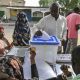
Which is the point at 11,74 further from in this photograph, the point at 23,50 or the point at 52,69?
the point at 23,50

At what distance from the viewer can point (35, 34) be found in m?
5.21

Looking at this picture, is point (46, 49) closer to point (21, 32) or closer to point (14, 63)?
point (14, 63)

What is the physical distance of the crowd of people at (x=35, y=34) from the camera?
380 centimetres

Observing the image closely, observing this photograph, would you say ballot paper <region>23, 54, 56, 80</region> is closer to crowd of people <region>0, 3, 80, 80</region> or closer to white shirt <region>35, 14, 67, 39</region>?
crowd of people <region>0, 3, 80, 80</region>

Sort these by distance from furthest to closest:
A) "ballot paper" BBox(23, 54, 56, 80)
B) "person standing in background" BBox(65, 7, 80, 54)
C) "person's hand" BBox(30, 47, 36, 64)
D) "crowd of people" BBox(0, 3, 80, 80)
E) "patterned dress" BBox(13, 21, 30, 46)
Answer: "person standing in background" BBox(65, 7, 80, 54), "patterned dress" BBox(13, 21, 30, 46), "person's hand" BBox(30, 47, 36, 64), "ballot paper" BBox(23, 54, 56, 80), "crowd of people" BBox(0, 3, 80, 80)

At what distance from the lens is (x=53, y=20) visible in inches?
241

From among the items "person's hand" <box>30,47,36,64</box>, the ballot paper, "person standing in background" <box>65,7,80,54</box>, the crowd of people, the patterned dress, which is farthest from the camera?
"person standing in background" <box>65,7,80,54</box>

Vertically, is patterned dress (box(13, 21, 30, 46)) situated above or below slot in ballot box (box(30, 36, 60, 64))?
below

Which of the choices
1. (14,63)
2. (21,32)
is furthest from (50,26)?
(14,63)

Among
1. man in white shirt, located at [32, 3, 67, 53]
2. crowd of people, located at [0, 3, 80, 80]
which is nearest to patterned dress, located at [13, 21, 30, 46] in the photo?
crowd of people, located at [0, 3, 80, 80]

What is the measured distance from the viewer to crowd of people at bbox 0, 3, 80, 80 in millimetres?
3799

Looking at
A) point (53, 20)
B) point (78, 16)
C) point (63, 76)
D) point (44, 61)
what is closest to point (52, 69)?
point (44, 61)

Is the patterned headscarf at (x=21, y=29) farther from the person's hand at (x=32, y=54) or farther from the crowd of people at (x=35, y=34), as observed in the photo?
the person's hand at (x=32, y=54)

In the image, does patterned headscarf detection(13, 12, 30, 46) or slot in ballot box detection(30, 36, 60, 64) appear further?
patterned headscarf detection(13, 12, 30, 46)
